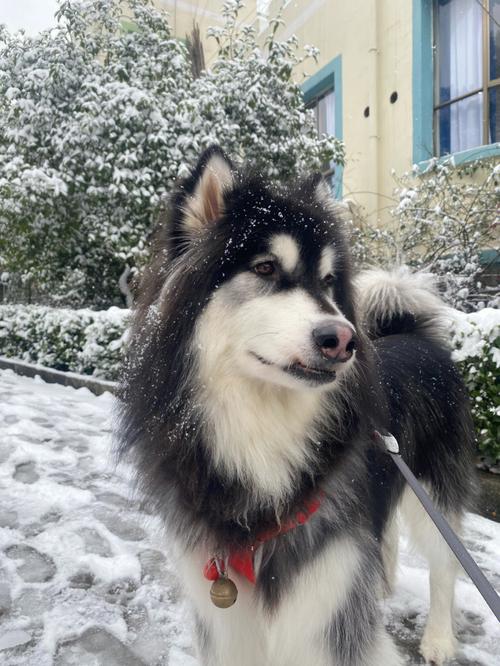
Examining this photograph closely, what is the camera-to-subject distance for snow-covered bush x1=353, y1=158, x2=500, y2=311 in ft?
17.7

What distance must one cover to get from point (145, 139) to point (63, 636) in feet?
20.9

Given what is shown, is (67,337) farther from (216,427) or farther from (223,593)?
(223,593)

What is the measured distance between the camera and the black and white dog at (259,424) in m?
1.53

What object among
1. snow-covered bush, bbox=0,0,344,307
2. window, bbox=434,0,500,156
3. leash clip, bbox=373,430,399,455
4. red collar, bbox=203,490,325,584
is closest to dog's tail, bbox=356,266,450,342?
leash clip, bbox=373,430,399,455

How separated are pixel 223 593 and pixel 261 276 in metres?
0.92

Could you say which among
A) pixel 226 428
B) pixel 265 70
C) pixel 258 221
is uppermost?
pixel 265 70

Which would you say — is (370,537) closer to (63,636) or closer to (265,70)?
(63,636)

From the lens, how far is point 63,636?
6.72ft

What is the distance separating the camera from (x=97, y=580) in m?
2.46

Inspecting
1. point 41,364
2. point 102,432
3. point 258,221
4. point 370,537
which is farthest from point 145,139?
point 370,537

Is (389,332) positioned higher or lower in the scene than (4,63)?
lower

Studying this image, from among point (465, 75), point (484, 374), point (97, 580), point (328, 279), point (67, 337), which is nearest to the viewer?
point (328, 279)

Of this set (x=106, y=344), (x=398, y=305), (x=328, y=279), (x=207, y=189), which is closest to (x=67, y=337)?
(x=106, y=344)

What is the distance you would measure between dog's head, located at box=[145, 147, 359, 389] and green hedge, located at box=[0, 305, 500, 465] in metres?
1.08
